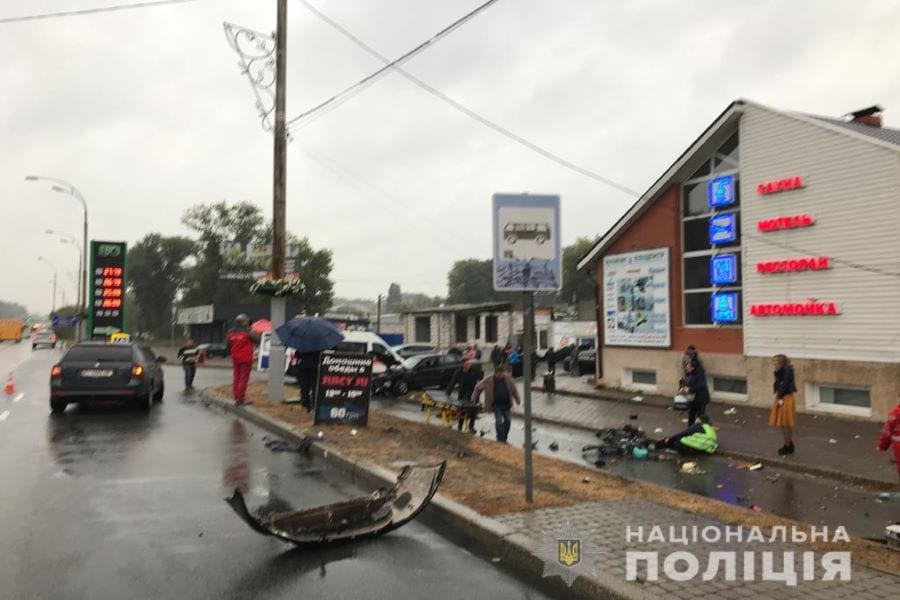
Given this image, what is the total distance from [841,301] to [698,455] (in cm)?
630

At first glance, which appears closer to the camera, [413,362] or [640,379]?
[640,379]

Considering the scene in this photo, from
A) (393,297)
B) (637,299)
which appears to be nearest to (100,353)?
(637,299)

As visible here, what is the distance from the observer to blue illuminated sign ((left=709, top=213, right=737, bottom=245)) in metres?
17.6

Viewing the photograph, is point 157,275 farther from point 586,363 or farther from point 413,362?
point 413,362

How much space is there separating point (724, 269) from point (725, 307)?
3.29 feet

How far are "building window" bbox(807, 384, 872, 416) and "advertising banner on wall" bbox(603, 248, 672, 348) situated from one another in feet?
14.8

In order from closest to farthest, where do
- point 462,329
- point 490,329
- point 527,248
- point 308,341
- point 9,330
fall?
point 527,248, point 308,341, point 490,329, point 462,329, point 9,330

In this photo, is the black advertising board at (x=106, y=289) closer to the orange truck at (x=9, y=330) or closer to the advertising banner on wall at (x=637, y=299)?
the advertising banner on wall at (x=637, y=299)

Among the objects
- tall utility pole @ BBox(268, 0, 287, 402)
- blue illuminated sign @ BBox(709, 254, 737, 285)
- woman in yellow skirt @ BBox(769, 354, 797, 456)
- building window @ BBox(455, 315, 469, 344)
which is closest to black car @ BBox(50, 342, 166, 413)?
tall utility pole @ BBox(268, 0, 287, 402)

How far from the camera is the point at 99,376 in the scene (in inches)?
526

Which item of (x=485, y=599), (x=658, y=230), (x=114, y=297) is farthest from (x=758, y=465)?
(x=114, y=297)

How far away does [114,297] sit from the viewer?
109 ft

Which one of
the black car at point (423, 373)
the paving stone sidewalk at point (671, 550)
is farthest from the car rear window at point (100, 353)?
the paving stone sidewalk at point (671, 550)

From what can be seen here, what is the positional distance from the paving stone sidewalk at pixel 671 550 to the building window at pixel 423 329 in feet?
141
